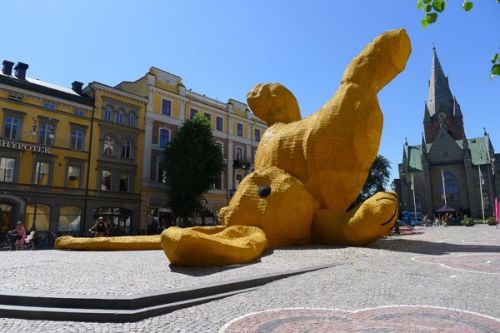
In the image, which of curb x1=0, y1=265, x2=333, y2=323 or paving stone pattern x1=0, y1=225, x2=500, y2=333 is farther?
curb x1=0, y1=265, x2=333, y2=323

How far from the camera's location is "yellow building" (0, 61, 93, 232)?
976 inches

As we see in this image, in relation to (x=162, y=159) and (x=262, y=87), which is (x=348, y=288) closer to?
(x=262, y=87)

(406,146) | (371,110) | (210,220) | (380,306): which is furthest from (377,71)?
(406,146)

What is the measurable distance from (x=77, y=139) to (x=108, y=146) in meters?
2.38

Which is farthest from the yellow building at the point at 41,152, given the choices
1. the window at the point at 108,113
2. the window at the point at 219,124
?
the window at the point at 219,124

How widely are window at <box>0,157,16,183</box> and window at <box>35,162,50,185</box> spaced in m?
1.39

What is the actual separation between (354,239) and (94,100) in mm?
25303

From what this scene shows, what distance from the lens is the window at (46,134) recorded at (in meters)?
26.8

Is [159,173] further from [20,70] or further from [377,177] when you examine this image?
[377,177]

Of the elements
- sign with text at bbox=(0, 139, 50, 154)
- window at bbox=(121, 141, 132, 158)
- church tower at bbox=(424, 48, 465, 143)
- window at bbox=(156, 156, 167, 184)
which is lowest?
window at bbox=(156, 156, 167, 184)

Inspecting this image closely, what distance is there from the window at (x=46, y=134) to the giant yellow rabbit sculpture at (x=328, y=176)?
20.7 m

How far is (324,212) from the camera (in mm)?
11273

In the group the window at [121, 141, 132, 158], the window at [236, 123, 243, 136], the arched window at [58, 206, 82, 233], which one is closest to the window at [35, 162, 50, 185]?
the arched window at [58, 206, 82, 233]

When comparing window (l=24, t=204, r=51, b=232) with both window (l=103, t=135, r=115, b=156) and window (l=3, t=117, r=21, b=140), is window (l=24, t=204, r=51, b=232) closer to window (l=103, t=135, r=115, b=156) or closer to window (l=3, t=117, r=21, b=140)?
window (l=3, t=117, r=21, b=140)
